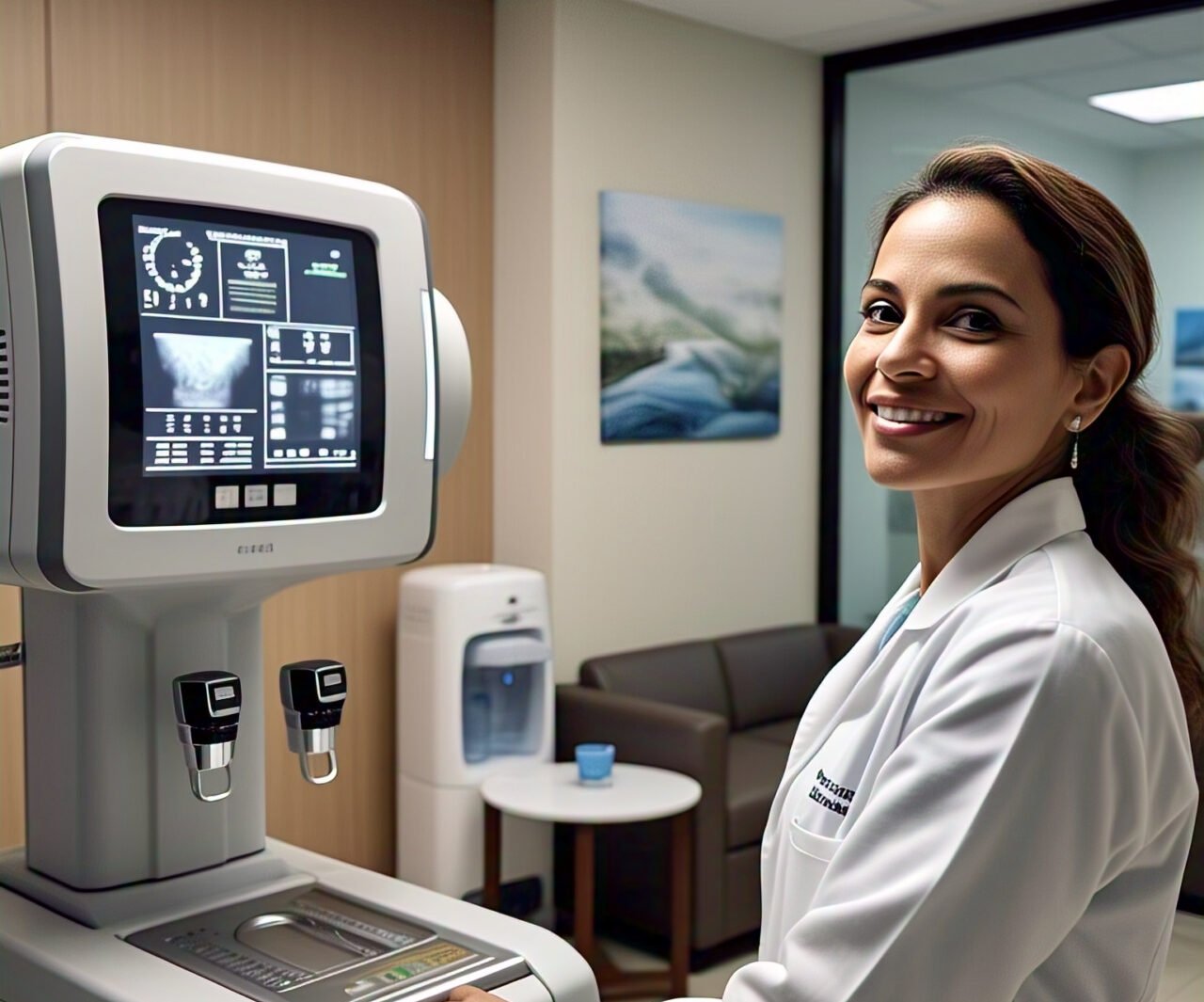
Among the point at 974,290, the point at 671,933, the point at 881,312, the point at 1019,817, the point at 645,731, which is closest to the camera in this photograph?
the point at 1019,817

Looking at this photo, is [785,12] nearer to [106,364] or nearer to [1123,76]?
[1123,76]

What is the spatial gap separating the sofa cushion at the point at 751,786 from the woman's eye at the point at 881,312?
7.96 ft

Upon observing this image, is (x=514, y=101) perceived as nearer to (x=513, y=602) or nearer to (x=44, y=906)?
(x=513, y=602)

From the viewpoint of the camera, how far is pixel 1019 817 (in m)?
1.04

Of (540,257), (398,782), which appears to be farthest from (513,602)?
(540,257)

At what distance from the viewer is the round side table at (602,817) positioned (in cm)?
333

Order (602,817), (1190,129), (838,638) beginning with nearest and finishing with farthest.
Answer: (602,817)
(1190,129)
(838,638)

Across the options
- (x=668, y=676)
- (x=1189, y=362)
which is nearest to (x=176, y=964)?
(x=668, y=676)

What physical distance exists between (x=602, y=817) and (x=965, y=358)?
228cm

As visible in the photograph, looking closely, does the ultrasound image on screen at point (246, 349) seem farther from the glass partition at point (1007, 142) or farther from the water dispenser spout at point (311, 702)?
the glass partition at point (1007, 142)

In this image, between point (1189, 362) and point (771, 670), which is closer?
point (1189, 362)

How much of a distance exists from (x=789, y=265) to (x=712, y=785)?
207 centimetres

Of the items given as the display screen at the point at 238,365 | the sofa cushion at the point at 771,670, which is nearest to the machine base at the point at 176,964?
the display screen at the point at 238,365

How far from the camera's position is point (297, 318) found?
55.0 inches
